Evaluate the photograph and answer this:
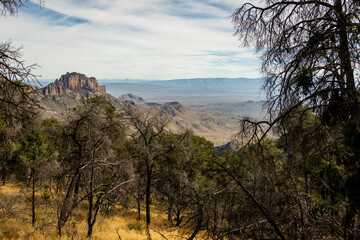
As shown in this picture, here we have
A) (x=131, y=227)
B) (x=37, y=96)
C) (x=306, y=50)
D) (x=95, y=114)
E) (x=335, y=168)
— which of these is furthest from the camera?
(x=131, y=227)

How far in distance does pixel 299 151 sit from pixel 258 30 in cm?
300

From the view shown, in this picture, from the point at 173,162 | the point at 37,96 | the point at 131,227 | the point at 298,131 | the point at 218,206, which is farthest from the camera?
the point at 173,162

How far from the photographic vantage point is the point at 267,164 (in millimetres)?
4887

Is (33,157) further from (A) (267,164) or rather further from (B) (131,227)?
(A) (267,164)

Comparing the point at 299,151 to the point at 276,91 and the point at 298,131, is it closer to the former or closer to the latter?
the point at 298,131

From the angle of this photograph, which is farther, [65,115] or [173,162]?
[173,162]

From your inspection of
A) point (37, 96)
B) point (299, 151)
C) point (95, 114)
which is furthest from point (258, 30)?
point (95, 114)

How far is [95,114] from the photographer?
40.7 ft

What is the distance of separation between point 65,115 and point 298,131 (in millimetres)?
12443

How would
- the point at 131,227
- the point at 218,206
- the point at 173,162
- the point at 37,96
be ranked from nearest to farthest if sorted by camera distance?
1. the point at 37,96
2. the point at 218,206
3. the point at 131,227
4. the point at 173,162

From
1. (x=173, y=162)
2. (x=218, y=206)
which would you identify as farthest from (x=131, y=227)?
(x=218, y=206)

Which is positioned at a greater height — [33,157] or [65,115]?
[65,115]

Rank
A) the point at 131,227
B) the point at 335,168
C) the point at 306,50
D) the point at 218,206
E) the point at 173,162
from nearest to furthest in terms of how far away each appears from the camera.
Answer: the point at 335,168, the point at 306,50, the point at 218,206, the point at 131,227, the point at 173,162

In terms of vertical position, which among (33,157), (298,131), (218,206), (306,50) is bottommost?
(33,157)
